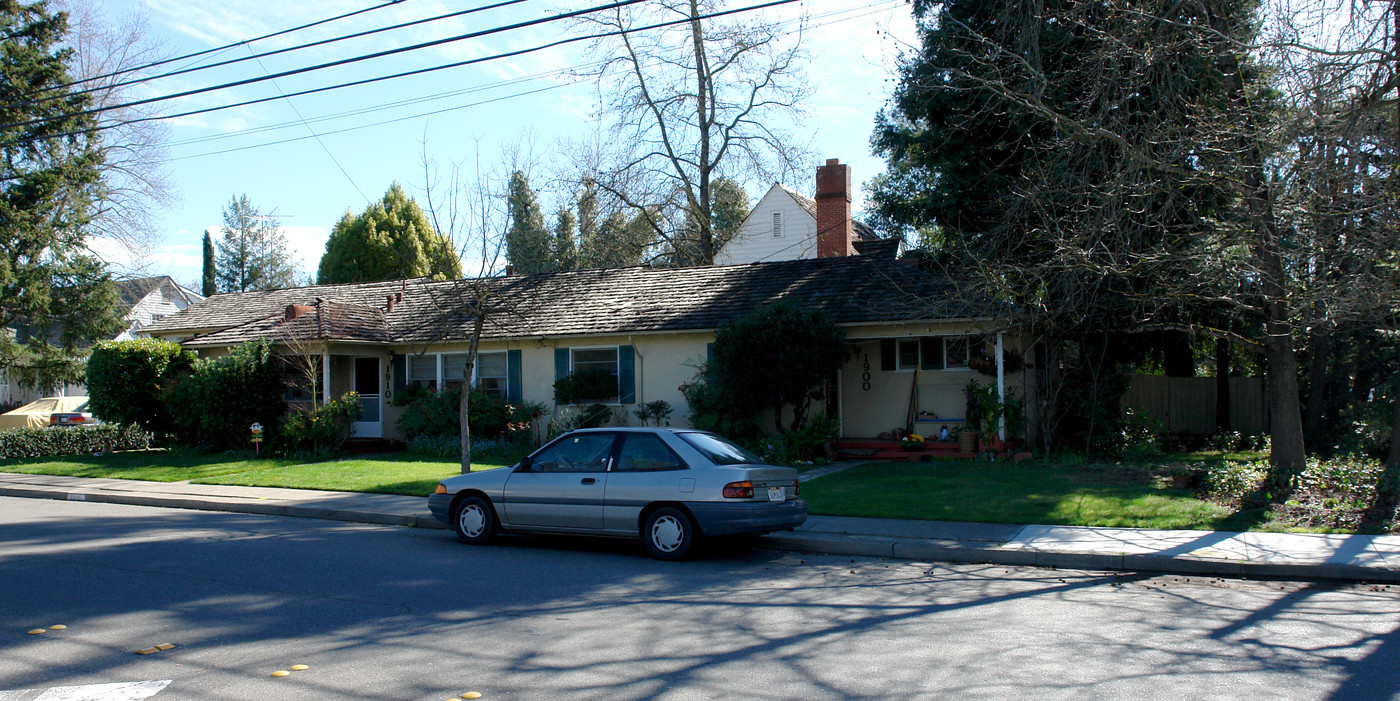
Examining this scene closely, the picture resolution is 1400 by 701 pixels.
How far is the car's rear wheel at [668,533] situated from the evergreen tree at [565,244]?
1160 inches

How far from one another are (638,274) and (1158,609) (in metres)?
18.0

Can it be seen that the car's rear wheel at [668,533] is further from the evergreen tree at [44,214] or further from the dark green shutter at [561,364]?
the evergreen tree at [44,214]

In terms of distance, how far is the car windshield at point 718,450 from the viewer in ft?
31.9

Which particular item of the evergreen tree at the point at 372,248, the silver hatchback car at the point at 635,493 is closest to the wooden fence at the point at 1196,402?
the silver hatchback car at the point at 635,493

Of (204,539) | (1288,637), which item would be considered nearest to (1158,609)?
(1288,637)

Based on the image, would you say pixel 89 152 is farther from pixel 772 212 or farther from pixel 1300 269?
pixel 1300 269

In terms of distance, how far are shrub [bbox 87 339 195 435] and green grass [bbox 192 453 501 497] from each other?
5743 millimetres

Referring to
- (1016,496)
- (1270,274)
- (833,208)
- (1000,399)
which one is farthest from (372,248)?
(1270,274)

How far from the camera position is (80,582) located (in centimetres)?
808

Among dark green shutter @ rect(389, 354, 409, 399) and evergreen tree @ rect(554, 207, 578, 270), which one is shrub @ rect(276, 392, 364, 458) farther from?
evergreen tree @ rect(554, 207, 578, 270)

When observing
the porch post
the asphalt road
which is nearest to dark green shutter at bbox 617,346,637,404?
the porch post

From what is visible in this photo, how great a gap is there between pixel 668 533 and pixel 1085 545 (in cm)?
438

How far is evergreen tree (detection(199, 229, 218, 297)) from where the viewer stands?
6097cm

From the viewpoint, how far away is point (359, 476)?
16594 mm
